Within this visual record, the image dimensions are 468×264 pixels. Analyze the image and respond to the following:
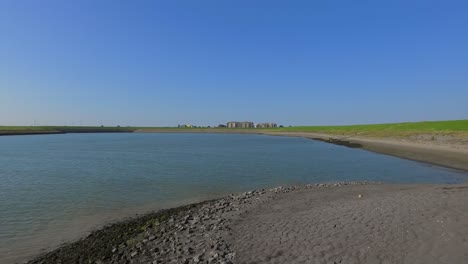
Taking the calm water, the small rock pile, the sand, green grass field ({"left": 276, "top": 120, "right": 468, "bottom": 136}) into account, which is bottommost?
the calm water

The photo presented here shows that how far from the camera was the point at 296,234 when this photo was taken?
11.0 metres

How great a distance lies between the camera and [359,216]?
497 inches

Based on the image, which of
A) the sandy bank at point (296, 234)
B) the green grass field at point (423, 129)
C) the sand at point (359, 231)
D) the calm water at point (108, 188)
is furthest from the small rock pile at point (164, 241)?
the green grass field at point (423, 129)

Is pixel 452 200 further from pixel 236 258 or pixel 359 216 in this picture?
pixel 236 258

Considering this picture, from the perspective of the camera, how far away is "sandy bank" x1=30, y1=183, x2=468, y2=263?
30.4ft

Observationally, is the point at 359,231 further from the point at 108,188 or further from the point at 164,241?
the point at 108,188

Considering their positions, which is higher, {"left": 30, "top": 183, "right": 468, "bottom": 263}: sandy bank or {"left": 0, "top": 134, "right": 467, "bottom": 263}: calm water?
{"left": 30, "top": 183, "right": 468, "bottom": 263}: sandy bank

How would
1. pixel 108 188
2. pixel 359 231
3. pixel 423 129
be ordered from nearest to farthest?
pixel 359 231
pixel 108 188
pixel 423 129

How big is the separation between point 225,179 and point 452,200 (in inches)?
669

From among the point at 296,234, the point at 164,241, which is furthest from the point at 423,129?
the point at 164,241

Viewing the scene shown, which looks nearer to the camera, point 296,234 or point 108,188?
point 296,234

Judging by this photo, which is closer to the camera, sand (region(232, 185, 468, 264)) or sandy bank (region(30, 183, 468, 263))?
sand (region(232, 185, 468, 264))

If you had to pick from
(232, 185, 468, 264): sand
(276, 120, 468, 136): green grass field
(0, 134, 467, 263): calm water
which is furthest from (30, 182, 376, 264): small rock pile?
(276, 120, 468, 136): green grass field

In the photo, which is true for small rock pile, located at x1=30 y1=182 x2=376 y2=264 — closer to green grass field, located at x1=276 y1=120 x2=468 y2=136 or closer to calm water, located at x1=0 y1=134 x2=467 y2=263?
calm water, located at x1=0 y1=134 x2=467 y2=263
